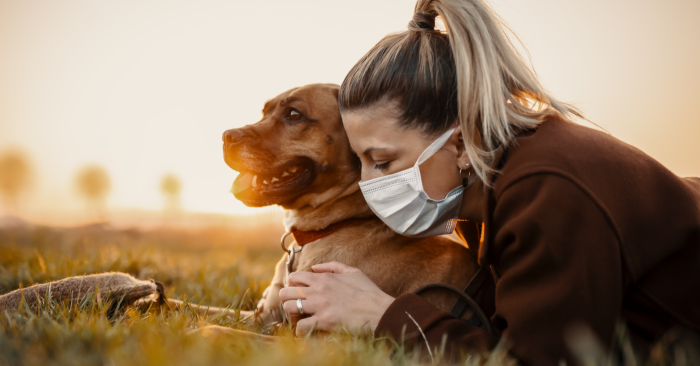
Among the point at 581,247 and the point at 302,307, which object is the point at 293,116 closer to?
the point at 302,307

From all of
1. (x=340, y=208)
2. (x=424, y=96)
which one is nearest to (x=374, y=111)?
(x=424, y=96)

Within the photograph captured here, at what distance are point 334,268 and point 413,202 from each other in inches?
21.9

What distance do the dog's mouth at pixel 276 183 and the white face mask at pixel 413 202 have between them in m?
0.57

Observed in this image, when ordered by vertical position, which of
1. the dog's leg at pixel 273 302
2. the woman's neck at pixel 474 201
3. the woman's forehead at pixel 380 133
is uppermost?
the woman's forehead at pixel 380 133

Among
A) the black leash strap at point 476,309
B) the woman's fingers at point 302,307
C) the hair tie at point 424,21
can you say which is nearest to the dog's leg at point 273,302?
the woman's fingers at point 302,307

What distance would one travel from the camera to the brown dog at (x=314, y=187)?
8.26 feet

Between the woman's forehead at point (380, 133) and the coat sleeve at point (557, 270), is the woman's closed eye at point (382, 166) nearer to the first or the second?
Answer: the woman's forehead at point (380, 133)

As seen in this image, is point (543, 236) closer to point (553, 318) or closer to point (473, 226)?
point (553, 318)

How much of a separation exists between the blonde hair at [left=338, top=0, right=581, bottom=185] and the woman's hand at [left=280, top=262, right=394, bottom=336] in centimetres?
77

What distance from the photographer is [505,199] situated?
169cm

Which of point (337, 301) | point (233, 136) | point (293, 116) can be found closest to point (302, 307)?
point (337, 301)

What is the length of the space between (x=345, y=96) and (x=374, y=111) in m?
0.28

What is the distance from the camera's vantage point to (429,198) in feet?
6.96

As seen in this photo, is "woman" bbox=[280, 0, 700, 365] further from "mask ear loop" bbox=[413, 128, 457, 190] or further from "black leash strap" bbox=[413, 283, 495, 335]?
"black leash strap" bbox=[413, 283, 495, 335]
